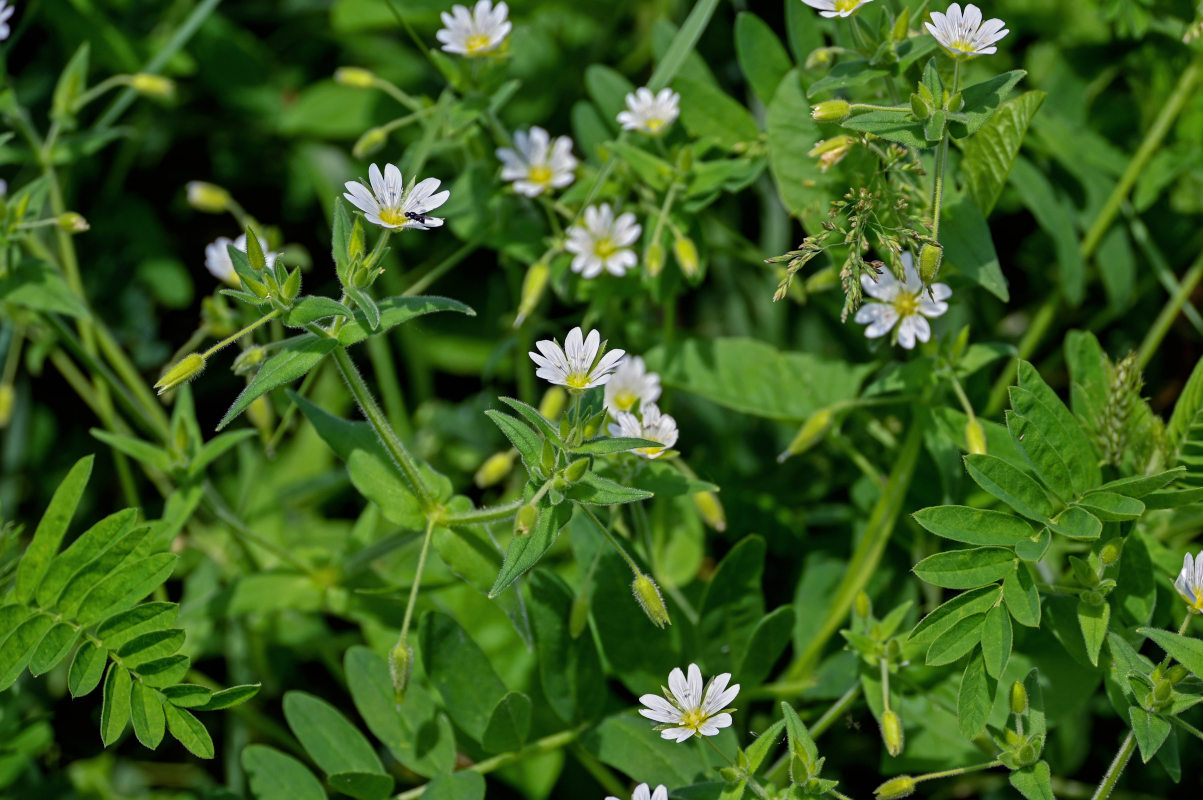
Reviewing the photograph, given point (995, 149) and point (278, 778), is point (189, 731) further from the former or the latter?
Answer: point (995, 149)

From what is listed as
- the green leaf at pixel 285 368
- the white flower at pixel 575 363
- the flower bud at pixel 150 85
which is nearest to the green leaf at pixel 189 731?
the green leaf at pixel 285 368

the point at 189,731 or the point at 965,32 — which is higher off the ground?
the point at 965,32

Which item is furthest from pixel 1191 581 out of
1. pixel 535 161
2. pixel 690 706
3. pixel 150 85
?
pixel 150 85

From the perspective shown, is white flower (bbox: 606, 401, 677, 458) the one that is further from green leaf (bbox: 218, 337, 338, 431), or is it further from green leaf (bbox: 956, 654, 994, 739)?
green leaf (bbox: 956, 654, 994, 739)

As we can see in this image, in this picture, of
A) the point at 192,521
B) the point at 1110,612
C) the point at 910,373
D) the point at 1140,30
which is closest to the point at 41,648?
the point at 192,521

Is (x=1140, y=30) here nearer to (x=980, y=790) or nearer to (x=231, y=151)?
(x=980, y=790)

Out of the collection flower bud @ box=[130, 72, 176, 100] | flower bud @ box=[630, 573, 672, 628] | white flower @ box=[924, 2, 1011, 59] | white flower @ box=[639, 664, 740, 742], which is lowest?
white flower @ box=[639, 664, 740, 742]

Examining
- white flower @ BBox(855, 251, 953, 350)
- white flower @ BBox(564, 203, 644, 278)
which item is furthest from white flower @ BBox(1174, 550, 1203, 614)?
white flower @ BBox(564, 203, 644, 278)
